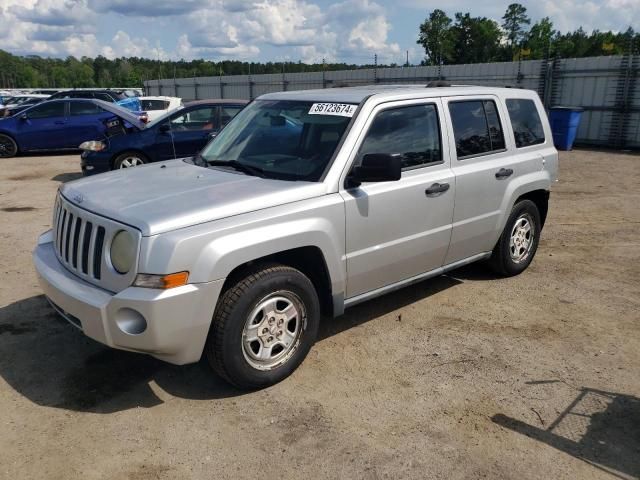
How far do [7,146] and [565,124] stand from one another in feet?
50.3

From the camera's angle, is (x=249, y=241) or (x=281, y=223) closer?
(x=249, y=241)

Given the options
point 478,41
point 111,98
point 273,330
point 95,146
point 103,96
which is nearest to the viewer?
point 273,330

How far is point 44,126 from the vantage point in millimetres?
15195

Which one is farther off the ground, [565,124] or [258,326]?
[565,124]

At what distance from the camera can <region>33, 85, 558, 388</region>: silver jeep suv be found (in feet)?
10.7

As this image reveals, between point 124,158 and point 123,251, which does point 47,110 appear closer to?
point 124,158

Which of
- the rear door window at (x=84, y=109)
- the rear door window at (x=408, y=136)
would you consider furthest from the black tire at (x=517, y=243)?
the rear door window at (x=84, y=109)

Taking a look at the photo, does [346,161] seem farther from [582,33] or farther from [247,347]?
[582,33]

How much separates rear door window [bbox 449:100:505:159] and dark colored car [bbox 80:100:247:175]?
6.23 m

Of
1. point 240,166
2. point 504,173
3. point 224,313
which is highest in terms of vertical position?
point 240,166

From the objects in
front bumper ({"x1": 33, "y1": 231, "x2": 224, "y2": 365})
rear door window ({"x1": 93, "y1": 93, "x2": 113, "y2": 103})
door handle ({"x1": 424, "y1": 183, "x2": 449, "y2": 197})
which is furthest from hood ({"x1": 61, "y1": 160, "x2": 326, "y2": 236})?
rear door window ({"x1": 93, "y1": 93, "x2": 113, "y2": 103})

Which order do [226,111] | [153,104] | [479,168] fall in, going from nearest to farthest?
1. [479,168]
2. [226,111]
3. [153,104]

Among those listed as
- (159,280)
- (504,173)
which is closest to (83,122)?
(504,173)

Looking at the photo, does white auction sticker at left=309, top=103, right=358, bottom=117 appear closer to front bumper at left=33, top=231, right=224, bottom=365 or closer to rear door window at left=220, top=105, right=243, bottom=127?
front bumper at left=33, top=231, right=224, bottom=365
